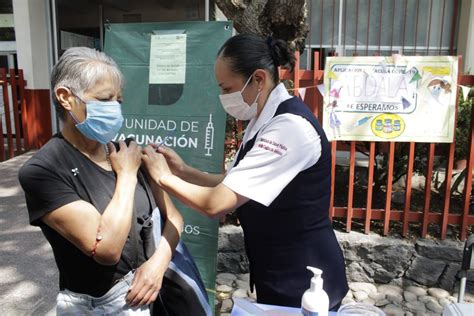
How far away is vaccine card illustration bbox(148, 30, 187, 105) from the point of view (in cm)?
279

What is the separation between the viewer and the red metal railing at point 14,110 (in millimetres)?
6426

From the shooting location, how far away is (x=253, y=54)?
1.63m

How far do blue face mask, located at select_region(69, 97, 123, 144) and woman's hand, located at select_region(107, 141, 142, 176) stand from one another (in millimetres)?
68

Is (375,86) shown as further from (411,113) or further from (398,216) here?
(398,216)

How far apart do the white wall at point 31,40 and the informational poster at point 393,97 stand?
5591 mm

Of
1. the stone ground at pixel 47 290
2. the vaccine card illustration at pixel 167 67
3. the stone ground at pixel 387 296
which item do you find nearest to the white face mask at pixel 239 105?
the vaccine card illustration at pixel 167 67

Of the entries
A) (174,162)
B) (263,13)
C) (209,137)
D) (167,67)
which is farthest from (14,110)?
(174,162)

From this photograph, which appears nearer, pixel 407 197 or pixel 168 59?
pixel 168 59

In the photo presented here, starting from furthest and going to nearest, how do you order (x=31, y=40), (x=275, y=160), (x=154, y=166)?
(x=31, y=40) → (x=154, y=166) → (x=275, y=160)

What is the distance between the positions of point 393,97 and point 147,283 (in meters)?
2.60

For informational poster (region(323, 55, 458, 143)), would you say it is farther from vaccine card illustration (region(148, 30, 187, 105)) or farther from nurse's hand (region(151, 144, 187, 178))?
nurse's hand (region(151, 144, 187, 178))


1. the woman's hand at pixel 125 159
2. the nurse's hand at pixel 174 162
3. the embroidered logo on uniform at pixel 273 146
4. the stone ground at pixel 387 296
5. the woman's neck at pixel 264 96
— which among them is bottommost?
the stone ground at pixel 387 296

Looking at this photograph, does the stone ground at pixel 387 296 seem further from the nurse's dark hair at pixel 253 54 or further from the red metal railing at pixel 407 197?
the nurse's dark hair at pixel 253 54

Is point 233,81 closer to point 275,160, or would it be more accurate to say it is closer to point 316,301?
point 275,160
